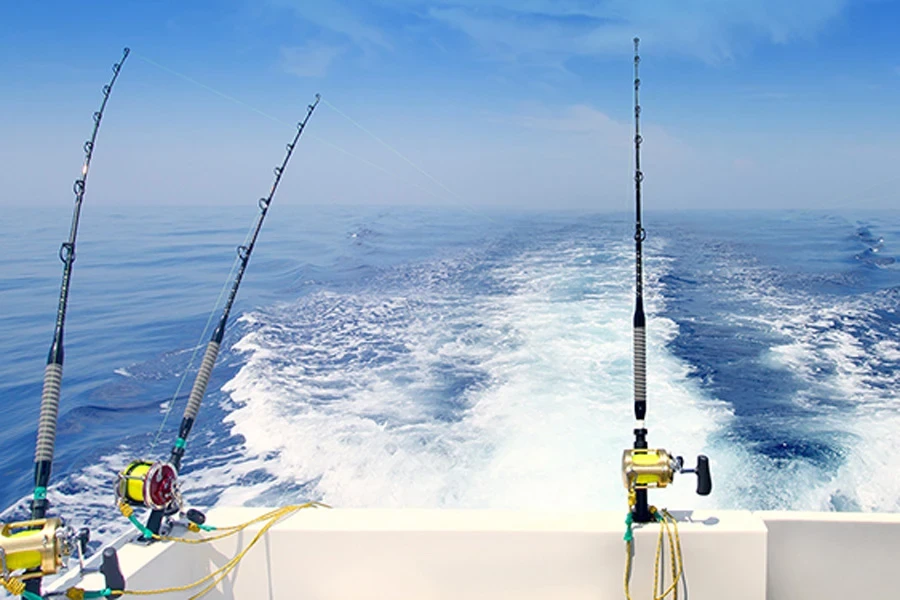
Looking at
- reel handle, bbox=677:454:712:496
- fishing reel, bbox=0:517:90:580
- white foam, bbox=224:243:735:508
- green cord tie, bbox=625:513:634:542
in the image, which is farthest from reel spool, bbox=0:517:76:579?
white foam, bbox=224:243:735:508

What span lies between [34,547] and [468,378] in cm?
324

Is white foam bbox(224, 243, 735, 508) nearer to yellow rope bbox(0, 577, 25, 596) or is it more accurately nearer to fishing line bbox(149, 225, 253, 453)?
fishing line bbox(149, 225, 253, 453)

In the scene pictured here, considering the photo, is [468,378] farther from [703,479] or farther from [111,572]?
[111,572]

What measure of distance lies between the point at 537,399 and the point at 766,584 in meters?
2.43

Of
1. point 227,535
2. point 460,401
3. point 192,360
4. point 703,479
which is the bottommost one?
point 460,401

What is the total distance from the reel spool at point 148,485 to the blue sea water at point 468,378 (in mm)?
1157

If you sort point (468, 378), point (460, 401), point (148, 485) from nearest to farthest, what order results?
point (148, 485) → point (460, 401) → point (468, 378)

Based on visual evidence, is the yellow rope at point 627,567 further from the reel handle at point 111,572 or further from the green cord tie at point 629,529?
the reel handle at point 111,572

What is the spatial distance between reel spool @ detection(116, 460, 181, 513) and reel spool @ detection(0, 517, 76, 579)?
0.84ft

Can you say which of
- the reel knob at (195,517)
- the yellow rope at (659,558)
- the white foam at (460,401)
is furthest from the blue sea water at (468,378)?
the yellow rope at (659,558)

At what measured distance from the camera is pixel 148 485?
1258 millimetres

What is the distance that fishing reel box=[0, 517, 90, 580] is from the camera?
968 mm

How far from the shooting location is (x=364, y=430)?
10.9ft

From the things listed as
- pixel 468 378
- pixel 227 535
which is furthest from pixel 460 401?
pixel 227 535
